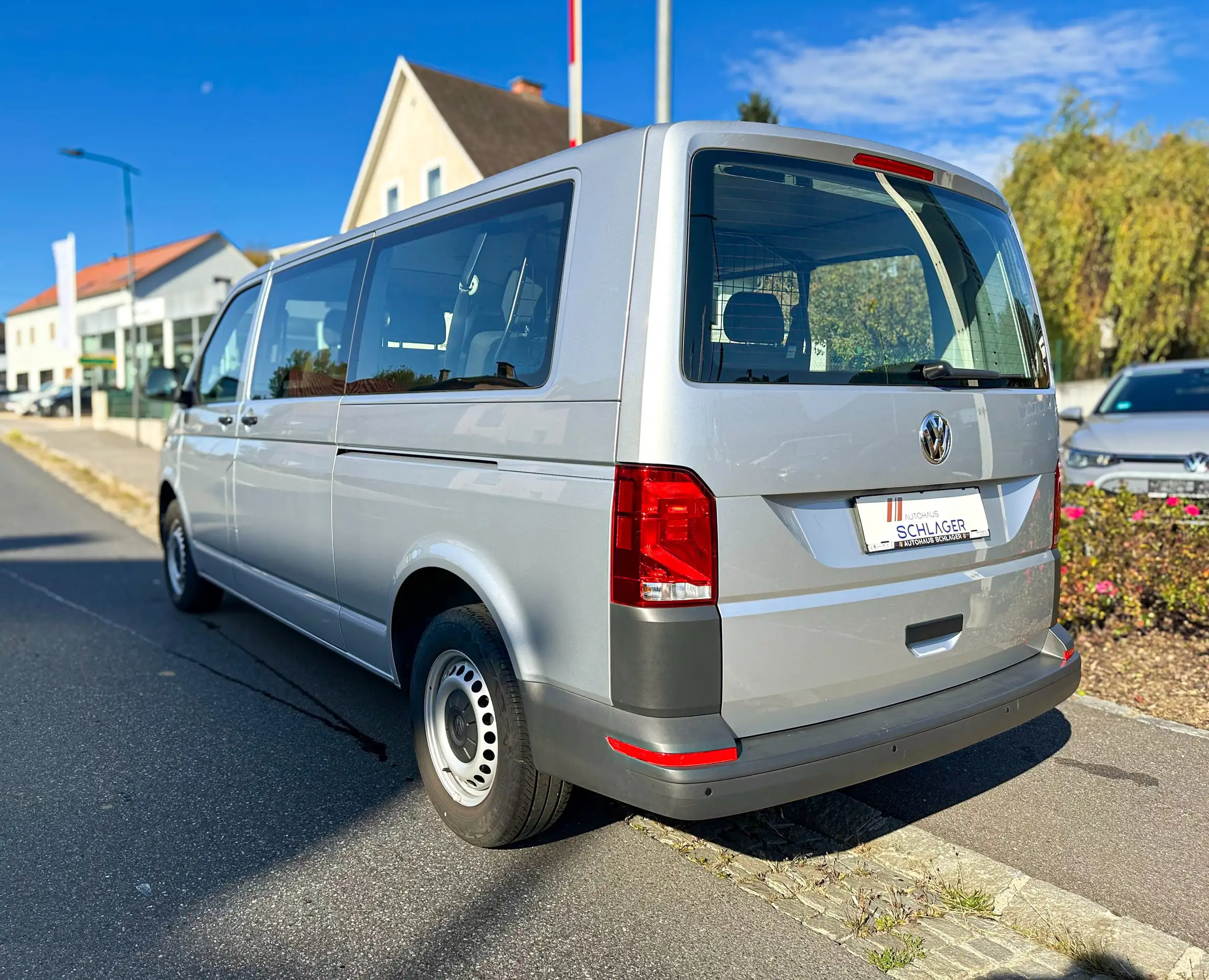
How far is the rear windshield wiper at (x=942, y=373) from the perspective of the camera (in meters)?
2.90

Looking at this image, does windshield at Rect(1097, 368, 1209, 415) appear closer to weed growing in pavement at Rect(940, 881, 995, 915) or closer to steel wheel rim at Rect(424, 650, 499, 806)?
weed growing in pavement at Rect(940, 881, 995, 915)

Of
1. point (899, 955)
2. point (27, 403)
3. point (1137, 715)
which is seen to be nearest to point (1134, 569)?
point (1137, 715)

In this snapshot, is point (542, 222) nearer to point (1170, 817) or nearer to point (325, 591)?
point (325, 591)

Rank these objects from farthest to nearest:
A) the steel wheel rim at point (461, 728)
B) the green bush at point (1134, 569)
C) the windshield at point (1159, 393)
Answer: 1. the windshield at point (1159, 393)
2. the green bush at point (1134, 569)
3. the steel wheel rim at point (461, 728)

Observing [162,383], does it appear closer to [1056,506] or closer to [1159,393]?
[1056,506]

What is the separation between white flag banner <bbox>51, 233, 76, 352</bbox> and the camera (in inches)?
1091

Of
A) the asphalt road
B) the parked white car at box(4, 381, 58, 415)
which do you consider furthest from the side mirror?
the parked white car at box(4, 381, 58, 415)

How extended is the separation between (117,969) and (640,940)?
136 centimetres

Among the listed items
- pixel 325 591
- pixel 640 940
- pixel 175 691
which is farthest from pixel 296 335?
pixel 640 940

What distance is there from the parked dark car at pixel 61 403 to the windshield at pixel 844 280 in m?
46.7

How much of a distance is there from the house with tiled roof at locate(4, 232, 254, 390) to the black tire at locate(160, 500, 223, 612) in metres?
5.54

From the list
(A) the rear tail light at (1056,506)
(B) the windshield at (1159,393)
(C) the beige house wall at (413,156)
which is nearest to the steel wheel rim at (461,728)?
(A) the rear tail light at (1056,506)

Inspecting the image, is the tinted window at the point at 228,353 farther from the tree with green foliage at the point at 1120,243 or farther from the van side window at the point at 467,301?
the tree with green foliage at the point at 1120,243

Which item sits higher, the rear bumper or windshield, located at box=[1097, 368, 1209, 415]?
windshield, located at box=[1097, 368, 1209, 415]
